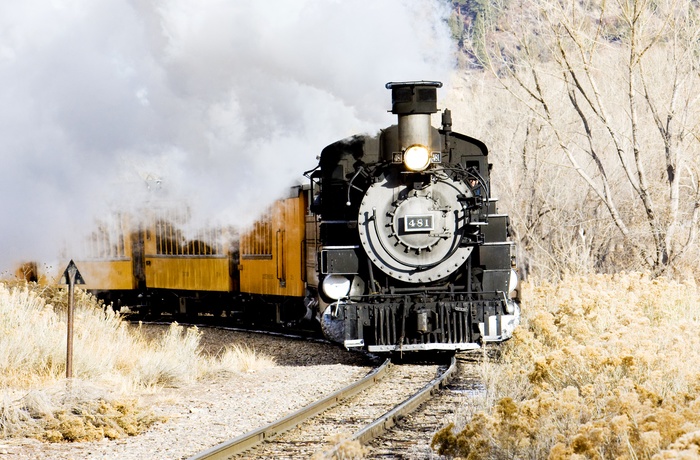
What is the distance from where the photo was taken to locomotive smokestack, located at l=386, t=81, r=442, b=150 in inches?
400

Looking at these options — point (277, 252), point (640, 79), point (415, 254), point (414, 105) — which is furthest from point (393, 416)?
point (640, 79)

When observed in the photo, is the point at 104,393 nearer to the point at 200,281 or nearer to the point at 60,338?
the point at 60,338

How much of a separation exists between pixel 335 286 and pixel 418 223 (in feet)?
3.74

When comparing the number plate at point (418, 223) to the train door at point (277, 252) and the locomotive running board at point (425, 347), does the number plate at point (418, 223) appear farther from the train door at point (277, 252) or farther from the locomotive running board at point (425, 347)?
the train door at point (277, 252)

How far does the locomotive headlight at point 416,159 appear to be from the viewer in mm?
10211

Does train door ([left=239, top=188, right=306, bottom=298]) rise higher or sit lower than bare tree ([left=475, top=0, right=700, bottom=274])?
lower

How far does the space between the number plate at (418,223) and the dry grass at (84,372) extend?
8.26 feet

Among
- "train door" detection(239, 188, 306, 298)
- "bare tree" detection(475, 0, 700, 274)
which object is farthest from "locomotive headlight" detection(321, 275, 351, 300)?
"bare tree" detection(475, 0, 700, 274)

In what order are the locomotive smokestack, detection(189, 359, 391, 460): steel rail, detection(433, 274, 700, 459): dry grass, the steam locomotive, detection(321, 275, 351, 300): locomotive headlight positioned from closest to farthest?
1. detection(433, 274, 700, 459): dry grass
2. detection(189, 359, 391, 460): steel rail
3. the locomotive smokestack
4. the steam locomotive
5. detection(321, 275, 351, 300): locomotive headlight

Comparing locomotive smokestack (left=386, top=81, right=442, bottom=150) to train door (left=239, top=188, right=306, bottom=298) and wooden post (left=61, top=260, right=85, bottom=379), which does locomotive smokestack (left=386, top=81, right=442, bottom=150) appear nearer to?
wooden post (left=61, top=260, right=85, bottom=379)

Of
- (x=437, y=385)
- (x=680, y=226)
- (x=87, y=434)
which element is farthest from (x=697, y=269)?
(x=87, y=434)

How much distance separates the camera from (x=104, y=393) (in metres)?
7.79

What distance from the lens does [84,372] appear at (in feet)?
31.4

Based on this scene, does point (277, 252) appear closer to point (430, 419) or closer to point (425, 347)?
point (425, 347)
